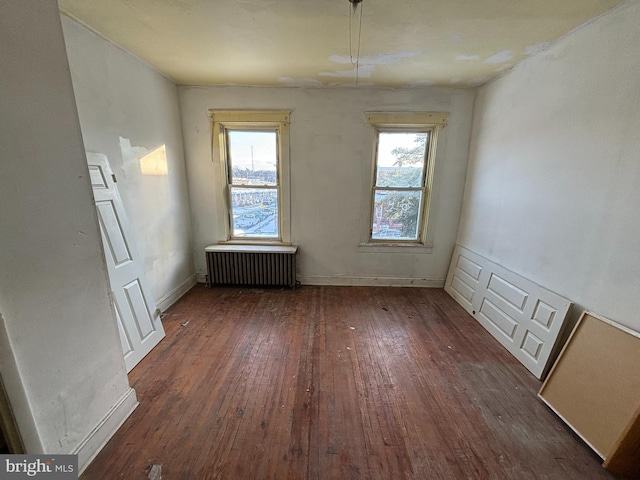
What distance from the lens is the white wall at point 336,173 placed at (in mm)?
3266

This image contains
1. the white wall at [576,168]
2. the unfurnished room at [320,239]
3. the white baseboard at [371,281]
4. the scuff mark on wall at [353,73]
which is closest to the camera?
the unfurnished room at [320,239]

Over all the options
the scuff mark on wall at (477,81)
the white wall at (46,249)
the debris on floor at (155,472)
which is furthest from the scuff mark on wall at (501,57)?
the debris on floor at (155,472)

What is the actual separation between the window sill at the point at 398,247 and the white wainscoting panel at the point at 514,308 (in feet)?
1.65

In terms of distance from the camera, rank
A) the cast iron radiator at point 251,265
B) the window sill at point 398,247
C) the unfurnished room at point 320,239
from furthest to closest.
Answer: the window sill at point 398,247, the cast iron radiator at point 251,265, the unfurnished room at point 320,239

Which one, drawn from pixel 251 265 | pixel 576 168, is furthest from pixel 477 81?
pixel 251 265

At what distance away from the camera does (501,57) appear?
2.35 meters

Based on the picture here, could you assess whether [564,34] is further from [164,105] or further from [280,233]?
[164,105]

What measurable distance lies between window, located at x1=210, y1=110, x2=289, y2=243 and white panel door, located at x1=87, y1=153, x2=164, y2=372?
1457 millimetres

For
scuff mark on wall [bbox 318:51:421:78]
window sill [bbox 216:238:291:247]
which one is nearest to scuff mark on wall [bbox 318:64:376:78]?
scuff mark on wall [bbox 318:51:421:78]

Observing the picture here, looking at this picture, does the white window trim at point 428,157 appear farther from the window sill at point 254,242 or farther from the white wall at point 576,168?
the window sill at point 254,242

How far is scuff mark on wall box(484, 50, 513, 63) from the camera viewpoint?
7.44ft

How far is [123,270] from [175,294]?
1175 millimetres

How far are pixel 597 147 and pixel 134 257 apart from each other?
3646 millimetres

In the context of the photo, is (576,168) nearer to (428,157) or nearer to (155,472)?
(428,157)
